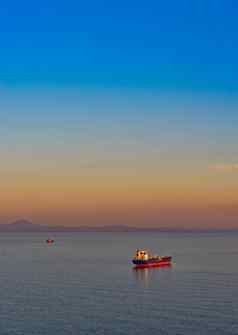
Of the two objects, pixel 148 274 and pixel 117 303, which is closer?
pixel 117 303

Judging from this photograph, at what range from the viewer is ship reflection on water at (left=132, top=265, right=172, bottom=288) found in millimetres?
149700

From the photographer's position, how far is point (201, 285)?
5364 inches

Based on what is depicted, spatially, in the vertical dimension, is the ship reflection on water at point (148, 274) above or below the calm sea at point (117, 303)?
above

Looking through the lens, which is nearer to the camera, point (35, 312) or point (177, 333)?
point (177, 333)

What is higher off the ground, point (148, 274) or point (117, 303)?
point (148, 274)

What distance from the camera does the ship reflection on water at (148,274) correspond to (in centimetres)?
14970

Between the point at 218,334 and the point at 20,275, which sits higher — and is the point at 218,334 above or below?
below

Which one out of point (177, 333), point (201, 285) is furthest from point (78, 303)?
point (201, 285)

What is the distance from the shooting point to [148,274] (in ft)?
579

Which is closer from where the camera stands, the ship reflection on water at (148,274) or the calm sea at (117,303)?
the calm sea at (117,303)

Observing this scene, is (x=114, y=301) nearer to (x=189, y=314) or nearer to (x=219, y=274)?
(x=189, y=314)

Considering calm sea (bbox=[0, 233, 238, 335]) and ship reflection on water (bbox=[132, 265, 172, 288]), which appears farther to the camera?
ship reflection on water (bbox=[132, 265, 172, 288])

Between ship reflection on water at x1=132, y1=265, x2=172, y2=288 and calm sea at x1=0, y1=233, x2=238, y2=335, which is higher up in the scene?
ship reflection on water at x1=132, y1=265, x2=172, y2=288

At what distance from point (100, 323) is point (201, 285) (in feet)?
175
